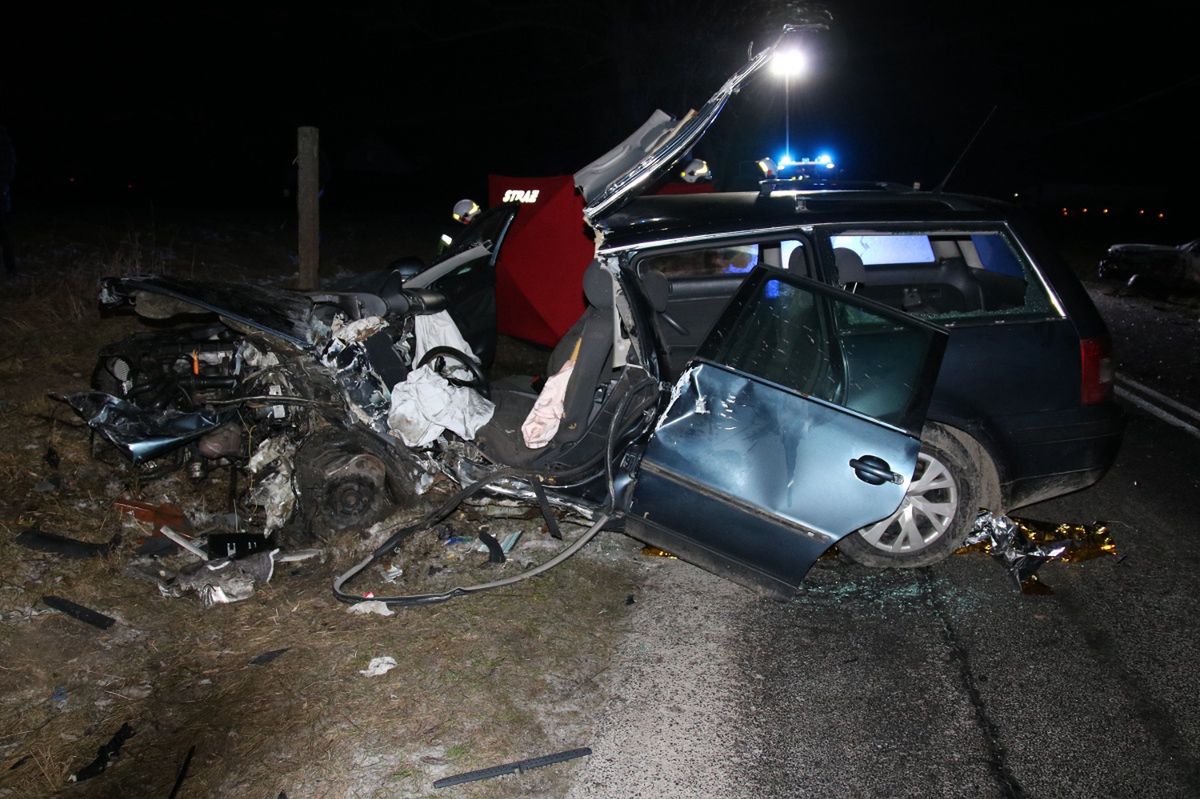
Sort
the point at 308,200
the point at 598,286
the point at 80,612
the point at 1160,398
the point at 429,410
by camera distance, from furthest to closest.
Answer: the point at 308,200 < the point at 1160,398 < the point at 429,410 < the point at 598,286 < the point at 80,612

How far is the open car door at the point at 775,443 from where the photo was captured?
12.6 ft

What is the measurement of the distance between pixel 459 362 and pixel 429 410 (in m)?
0.88

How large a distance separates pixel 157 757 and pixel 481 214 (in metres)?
5.18

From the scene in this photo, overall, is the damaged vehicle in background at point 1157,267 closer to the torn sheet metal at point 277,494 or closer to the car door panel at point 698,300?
the car door panel at point 698,300

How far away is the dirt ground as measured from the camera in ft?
10.3

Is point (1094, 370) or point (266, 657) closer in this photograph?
point (266, 657)

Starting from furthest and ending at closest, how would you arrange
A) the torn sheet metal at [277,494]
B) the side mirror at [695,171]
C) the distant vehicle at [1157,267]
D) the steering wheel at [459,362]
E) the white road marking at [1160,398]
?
the distant vehicle at [1157,267], the white road marking at [1160,398], the side mirror at [695,171], the steering wheel at [459,362], the torn sheet metal at [277,494]

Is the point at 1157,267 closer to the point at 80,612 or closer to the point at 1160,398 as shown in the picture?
the point at 1160,398

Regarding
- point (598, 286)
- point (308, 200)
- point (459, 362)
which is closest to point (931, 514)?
point (598, 286)

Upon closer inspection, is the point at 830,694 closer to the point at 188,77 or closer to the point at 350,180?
the point at 350,180

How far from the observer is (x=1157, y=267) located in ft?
44.9

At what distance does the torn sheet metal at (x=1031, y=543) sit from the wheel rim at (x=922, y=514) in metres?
0.31

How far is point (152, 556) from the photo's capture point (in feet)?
14.9

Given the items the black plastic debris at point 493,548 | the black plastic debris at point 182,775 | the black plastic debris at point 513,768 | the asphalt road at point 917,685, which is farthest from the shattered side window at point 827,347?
the black plastic debris at point 182,775
